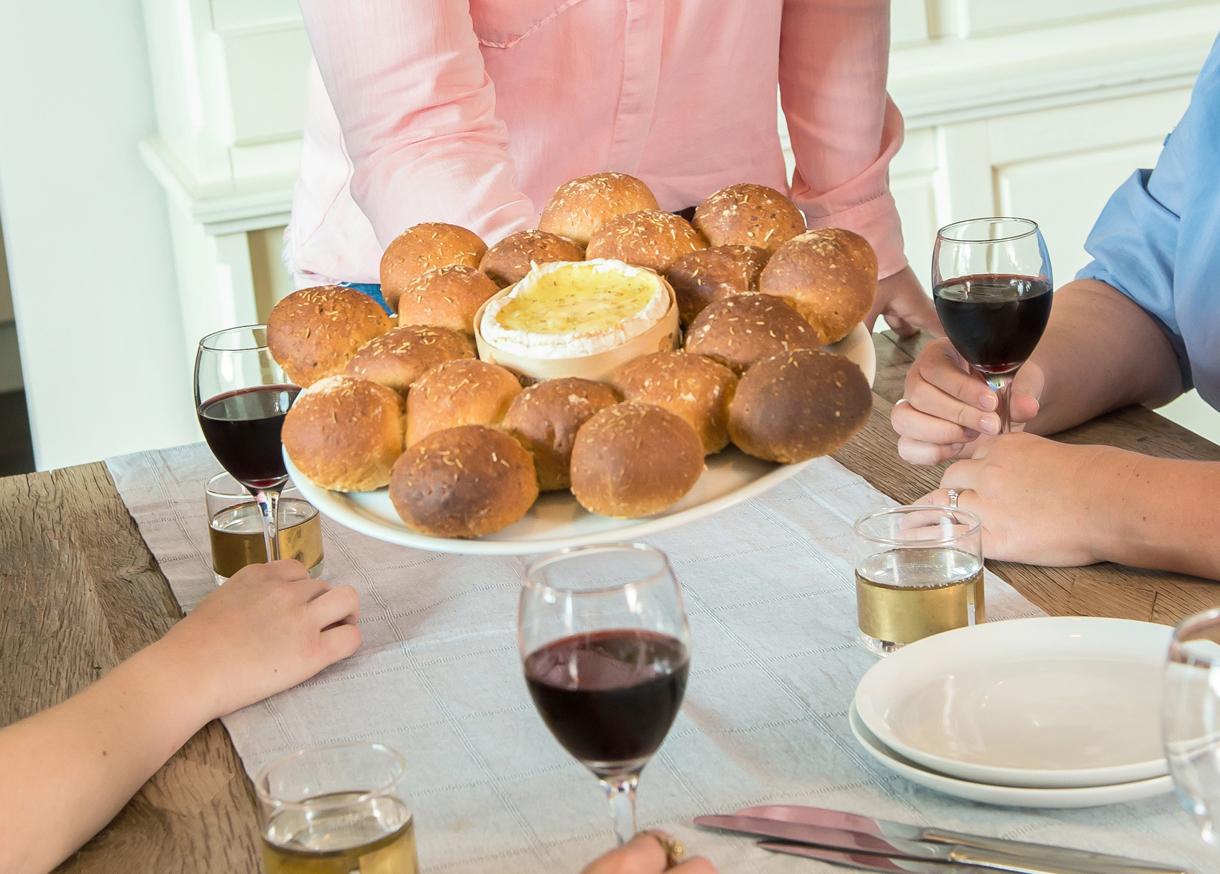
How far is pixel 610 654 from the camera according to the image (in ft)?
2.27

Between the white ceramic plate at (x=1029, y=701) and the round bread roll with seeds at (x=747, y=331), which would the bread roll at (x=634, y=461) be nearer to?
the round bread roll with seeds at (x=747, y=331)

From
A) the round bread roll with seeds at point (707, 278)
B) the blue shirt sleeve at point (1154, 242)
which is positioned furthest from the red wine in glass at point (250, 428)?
the blue shirt sleeve at point (1154, 242)

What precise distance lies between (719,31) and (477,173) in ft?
1.42

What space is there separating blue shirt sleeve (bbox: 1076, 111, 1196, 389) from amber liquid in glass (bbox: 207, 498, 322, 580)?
0.88m

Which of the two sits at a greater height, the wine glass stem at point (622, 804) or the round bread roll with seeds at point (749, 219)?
the round bread roll with seeds at point (749, 219)

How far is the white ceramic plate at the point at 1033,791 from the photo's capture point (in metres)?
0.77

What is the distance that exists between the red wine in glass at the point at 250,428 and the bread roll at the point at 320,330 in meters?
0.18

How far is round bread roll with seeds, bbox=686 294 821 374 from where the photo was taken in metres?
0.80

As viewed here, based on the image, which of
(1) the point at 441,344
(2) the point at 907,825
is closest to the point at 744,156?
(1) the point at 441,344

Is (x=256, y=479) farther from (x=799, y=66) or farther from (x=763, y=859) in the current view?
(x=799, y=66)

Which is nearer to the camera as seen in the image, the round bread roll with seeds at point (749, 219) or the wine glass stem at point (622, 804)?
the wine glass stem at point (622, 804)

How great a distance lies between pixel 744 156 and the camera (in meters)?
1.65

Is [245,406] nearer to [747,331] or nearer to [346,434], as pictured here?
[346,434]

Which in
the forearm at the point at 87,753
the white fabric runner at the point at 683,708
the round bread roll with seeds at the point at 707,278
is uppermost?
the round bread roll with seeds at the point at 707,278
